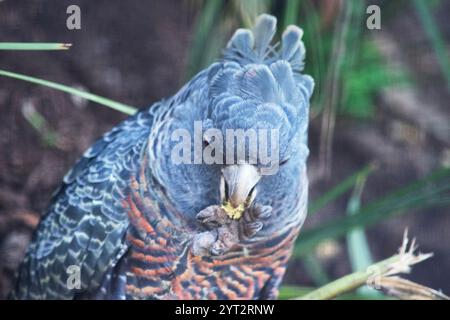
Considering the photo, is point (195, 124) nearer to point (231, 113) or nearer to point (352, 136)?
point (231, 113)

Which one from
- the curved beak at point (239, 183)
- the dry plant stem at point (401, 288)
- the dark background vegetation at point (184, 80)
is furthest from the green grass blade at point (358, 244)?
the curved beak at point (239, 183)

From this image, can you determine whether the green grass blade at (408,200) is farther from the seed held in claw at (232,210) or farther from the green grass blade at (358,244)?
the seed held in claw at (232,210)

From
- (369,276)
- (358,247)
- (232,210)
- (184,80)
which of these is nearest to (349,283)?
(369,276)

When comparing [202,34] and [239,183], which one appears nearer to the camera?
[239,183]

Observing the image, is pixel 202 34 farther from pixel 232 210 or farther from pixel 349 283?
pixel 349 283

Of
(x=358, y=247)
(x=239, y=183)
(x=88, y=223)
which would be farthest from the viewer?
(x=358, y=247)

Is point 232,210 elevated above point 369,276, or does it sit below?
above

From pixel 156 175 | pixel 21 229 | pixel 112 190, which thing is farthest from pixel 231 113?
pixel 21 229
